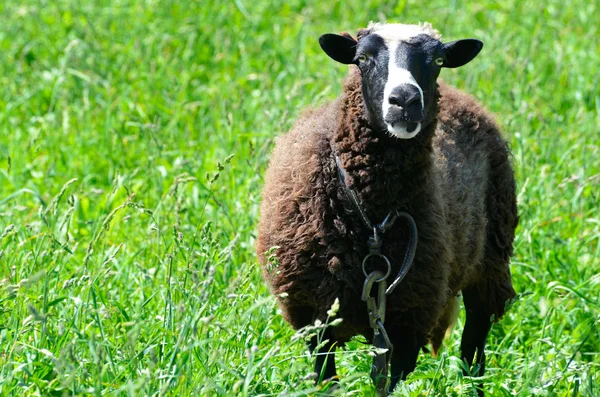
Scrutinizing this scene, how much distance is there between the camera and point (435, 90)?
414 cm

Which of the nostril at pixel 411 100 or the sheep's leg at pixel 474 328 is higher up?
the nostril at pixel 411 100


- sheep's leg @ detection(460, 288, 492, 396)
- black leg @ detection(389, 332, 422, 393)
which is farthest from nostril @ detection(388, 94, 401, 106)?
sheep's leg @ detection(460, 288, 492, 396)

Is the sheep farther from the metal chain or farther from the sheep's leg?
the sheep's leg

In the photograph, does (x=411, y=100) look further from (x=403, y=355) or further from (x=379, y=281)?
(x=403, y=355)


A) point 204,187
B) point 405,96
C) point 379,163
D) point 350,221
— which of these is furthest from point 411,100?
point 204,187

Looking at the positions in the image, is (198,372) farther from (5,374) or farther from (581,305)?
(581,305)

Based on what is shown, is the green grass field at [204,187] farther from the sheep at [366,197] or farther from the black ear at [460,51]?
the black ear at [460,51]

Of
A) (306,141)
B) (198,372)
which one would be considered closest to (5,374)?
(198,372)

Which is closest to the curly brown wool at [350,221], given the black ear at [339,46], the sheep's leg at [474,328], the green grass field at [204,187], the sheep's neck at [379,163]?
the sheep's neck at [379,163]

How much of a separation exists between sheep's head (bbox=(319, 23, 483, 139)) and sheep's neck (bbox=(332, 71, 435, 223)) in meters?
0.07

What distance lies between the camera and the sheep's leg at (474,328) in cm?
499

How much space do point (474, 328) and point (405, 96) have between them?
177 cm

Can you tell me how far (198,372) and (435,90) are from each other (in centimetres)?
160

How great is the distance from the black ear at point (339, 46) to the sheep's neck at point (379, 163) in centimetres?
26
